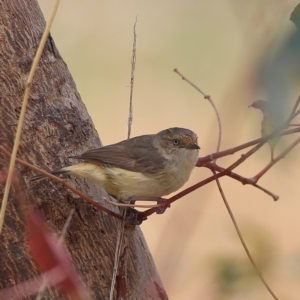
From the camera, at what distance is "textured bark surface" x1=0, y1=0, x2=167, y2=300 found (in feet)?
6.38

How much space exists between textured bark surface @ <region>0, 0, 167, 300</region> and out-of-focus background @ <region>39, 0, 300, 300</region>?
279mm

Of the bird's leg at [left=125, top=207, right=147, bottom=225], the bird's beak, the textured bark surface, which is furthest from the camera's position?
the bird's beak

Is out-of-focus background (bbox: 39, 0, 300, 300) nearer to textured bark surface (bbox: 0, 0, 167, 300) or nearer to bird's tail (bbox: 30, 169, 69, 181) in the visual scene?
textured bark surface (bbox: 0, 0, 167, 300)

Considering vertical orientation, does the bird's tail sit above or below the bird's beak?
below

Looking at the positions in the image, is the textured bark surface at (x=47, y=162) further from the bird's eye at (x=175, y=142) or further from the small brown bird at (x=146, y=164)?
the bird's eye at (x=175, y=142)

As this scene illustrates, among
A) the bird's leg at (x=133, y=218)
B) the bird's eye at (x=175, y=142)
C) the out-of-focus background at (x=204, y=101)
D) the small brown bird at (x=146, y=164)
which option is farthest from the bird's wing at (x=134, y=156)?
the bird's leg at (x=133, y=218)

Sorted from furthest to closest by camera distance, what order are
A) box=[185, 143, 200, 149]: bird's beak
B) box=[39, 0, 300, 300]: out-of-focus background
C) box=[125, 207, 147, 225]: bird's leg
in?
1. box=[185, 143, 200, 149]: bird's beak
2. box=[125, 207, 147, 225]: bird's leg
3. box=[39, 0, 300, 300]: out-of-focus background

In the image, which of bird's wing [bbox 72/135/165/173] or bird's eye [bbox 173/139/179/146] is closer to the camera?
bird's wing [bbox 72/135/165/173]

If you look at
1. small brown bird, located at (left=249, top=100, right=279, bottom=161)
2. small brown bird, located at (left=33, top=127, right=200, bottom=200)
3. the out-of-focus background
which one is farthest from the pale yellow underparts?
small brown bird, located at (left=249, top=100, right=279, bottom=161)

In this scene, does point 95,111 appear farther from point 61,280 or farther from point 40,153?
point 61,280

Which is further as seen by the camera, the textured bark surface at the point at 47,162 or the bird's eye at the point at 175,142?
the bird's eye at the point at 175,142

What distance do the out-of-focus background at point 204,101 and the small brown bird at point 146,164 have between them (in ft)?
0.87

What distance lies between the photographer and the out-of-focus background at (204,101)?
0.89m

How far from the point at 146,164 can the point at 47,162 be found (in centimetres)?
92
